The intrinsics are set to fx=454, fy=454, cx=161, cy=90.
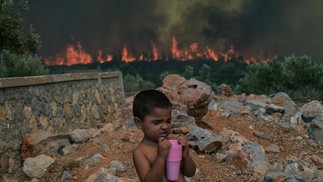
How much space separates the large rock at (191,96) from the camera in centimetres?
1109

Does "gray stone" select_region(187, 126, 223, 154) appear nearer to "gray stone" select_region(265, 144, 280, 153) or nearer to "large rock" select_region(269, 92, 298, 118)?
"gray stone" select_region(265, 144, 280, 153)

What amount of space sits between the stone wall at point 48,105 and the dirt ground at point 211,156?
3.08ft

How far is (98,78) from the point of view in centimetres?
1502

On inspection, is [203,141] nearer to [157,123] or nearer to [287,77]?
[157,123]

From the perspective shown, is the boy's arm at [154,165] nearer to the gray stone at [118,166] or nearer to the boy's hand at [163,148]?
the boy's hand at [163,148]

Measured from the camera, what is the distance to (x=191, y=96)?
1117cm

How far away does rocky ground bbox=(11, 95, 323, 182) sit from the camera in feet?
27.5

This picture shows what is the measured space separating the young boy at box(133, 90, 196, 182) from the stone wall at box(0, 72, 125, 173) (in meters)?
5.39

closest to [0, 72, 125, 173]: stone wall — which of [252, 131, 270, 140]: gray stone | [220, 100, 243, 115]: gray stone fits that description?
[220, 100, 243, 115]: gray stone

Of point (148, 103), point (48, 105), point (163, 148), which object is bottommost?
point (48, 105)

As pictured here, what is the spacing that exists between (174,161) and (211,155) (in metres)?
6.22

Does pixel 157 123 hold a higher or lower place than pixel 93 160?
higher

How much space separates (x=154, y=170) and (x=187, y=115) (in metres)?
7.31

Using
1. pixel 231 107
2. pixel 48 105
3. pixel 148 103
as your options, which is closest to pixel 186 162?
pixel 148 103
